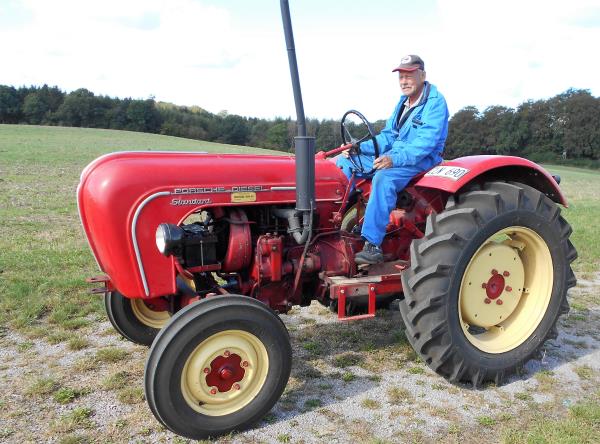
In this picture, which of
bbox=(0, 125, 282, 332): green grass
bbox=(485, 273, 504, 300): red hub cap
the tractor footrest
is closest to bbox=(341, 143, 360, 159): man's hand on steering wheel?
the tractor footrest

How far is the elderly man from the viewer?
362 cm

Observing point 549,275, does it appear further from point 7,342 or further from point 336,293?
point 7,342

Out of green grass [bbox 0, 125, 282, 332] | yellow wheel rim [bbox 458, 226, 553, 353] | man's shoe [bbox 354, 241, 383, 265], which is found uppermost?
man's shoe [bbox 354, 241, 383, 265]

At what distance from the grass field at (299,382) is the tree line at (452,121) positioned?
34.8 metres

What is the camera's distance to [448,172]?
11.9 feet

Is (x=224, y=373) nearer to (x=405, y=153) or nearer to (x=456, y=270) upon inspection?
(x=456, y=270)

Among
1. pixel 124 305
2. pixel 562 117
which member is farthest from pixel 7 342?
pixel 562 117

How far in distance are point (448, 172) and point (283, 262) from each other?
1.28m

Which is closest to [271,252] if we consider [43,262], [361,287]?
[361,287]

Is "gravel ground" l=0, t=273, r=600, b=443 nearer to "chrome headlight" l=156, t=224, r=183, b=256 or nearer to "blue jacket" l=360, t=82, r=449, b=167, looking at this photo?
"chrome headlight" l=156, t=224, r=183, b=256

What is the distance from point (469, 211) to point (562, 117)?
→ 170 feet

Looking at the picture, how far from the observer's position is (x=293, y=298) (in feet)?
12.5

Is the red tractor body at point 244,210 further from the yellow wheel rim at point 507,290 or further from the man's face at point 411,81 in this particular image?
the man's face at point 411,81

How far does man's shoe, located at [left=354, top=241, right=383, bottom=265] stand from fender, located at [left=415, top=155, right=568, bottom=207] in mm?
544
